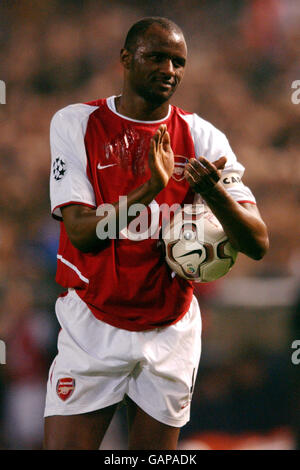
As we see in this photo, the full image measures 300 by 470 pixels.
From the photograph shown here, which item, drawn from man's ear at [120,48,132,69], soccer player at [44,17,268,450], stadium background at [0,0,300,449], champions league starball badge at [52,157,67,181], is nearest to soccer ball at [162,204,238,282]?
soccer player at [44,17,268,450]

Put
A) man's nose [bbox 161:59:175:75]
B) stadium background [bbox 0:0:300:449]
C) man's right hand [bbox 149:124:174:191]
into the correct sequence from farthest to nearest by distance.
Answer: stadium background [bbox 0:0:300:449] → man's nose [bbox 161:59:175:75] → man's right hand [bbox 149:124:174:191]

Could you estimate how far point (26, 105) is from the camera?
3.46 metres

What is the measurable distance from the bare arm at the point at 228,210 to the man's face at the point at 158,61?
11.8 inches

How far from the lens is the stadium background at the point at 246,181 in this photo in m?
3.02

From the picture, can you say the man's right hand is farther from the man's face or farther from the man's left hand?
the man's face

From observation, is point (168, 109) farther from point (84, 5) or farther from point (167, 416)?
point (84, 5)

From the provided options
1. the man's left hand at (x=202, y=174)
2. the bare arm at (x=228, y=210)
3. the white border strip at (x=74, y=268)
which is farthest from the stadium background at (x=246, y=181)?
the man's left hand at (x=202, y=174)

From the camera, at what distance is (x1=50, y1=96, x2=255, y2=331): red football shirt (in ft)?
6.01

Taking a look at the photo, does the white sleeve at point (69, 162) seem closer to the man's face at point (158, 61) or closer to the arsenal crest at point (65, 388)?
the man's face at point (158, 61)

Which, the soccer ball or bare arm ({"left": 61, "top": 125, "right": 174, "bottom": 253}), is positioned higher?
bare arm ({"left": 61, "top": 125, "right": 174, "bottom": 253})

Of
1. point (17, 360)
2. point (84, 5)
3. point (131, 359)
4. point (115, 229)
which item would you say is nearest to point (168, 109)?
point (115, 229)

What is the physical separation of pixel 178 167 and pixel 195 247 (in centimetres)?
27

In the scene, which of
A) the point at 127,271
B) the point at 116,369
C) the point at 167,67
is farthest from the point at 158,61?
the point at 116,369

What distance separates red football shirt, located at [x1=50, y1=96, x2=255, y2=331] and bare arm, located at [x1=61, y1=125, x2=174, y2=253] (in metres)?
0.04
